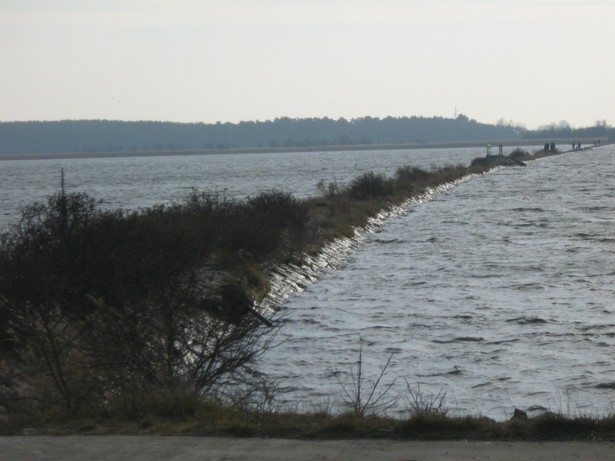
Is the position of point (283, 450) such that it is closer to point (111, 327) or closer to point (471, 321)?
point (111, 327)

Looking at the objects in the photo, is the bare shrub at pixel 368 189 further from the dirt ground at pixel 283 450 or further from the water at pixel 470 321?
the dirt ground at pixel 283 450

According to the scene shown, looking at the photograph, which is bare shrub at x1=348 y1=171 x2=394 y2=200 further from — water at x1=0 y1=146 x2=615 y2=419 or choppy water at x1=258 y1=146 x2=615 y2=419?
choppy water at x1=258 y1=146 x2=615 y2=419

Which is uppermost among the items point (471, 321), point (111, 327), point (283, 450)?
point (111, 327)

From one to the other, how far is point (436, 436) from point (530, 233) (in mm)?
32307

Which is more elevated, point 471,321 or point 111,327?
point 111,327

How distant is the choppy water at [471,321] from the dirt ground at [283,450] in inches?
215

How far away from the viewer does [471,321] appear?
71.7 feet

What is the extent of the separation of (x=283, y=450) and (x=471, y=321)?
1357cm

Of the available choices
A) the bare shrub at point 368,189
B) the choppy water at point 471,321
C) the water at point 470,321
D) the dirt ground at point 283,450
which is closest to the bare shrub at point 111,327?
the dirt ground at point 283,450

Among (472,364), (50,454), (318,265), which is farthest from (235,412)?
(318,265)

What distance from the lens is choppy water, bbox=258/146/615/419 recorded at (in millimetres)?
16328

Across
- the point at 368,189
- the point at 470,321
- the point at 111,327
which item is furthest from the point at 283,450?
the point at 368,189

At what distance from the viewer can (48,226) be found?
19.9 m

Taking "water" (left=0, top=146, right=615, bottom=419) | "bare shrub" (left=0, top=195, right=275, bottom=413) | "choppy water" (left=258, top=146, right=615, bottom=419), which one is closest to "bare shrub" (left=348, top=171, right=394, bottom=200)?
"water" (left=0, top=146, right=615, bottom=419)
